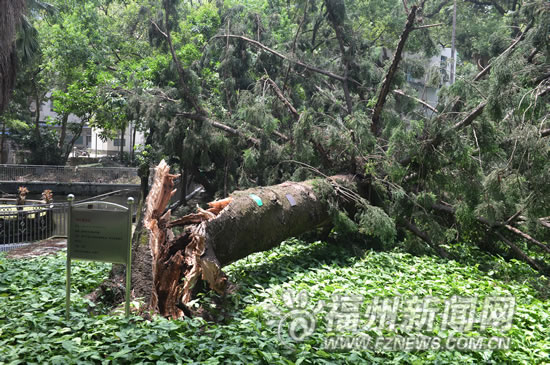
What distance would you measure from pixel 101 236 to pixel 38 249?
15.8ft

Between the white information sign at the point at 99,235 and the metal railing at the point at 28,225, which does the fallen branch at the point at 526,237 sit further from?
the metal railing at the point at 28,225

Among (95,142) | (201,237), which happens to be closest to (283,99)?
(201,237)

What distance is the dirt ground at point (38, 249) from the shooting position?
25.6ft

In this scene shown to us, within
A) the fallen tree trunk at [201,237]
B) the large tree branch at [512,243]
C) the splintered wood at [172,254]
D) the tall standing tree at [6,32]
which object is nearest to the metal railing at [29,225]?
the tall standing tree at [6,32]

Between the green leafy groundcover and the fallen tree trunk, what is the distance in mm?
342

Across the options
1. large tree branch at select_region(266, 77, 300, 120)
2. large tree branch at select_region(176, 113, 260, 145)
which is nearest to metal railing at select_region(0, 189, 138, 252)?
large tree branch at select_region(176, 113, 260, 145)

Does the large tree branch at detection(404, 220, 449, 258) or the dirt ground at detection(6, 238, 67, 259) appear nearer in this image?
the dirt ground at detection(6, 238, 67, 259)

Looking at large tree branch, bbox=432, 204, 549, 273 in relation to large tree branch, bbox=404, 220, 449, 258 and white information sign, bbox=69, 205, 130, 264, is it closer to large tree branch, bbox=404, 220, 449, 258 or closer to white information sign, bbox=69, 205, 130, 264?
large tree branch, bbox=404, 220, 449, 258

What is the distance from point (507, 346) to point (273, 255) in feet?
12.6

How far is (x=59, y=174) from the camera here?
2502 cm

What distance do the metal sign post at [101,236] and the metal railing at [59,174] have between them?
21.4m

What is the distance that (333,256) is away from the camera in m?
7.67

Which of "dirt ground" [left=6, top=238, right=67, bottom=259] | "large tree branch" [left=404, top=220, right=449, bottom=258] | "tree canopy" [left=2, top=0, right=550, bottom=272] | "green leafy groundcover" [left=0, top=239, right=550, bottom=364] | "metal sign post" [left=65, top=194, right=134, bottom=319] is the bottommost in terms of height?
"dirt ground" [left=6, top=238, right=67, bottom=259]

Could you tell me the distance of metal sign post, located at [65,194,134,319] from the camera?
4.32 meters
